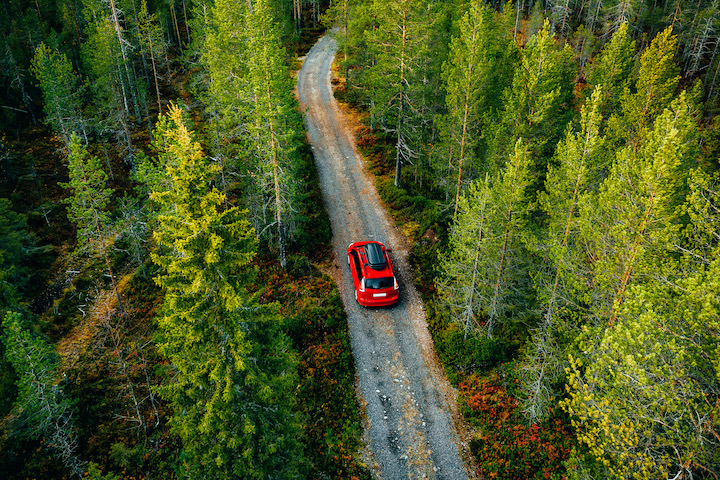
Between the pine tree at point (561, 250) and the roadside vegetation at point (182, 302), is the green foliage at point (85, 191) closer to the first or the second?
the roadside vegetation at point (182, 302)

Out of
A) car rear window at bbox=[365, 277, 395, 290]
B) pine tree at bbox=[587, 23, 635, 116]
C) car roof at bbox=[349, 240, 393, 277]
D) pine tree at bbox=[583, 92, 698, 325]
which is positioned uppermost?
pine tree at bbox=[587, 23, 635, 116]

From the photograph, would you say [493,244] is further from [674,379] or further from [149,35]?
[149,35]

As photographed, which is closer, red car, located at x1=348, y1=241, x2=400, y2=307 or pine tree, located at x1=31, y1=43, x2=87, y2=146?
red car, located at x1=348, y1=241, x2=400, y2=307

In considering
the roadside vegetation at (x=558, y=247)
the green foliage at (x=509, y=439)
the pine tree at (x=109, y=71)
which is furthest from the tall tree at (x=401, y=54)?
the pine tree at (x=109, y=71)

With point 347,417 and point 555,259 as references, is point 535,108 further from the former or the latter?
point 347,417

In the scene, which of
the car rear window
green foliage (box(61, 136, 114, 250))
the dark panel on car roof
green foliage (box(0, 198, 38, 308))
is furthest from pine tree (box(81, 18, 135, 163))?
the car rear window

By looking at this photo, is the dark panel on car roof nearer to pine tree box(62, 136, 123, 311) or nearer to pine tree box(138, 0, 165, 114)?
pine tree box(62, 136, 123, 311)
